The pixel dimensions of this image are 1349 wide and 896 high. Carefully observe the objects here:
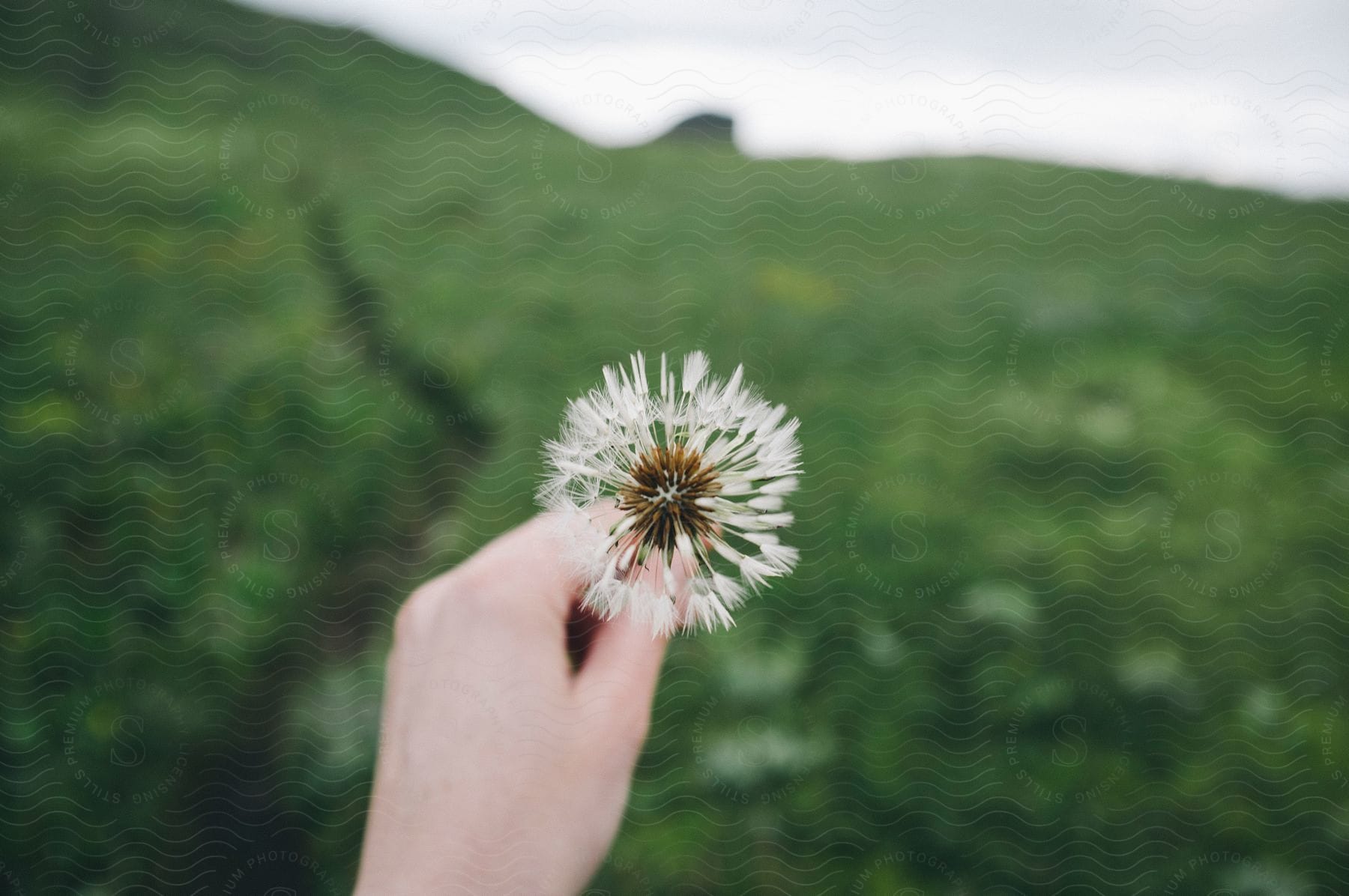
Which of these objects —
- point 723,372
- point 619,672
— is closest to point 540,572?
point 619,672

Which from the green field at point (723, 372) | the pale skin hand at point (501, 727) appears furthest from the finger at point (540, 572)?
the green field at point (723, 372)

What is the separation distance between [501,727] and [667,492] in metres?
0.27

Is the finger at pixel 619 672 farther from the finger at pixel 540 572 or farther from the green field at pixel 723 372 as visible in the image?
the green field at pixel 723 372

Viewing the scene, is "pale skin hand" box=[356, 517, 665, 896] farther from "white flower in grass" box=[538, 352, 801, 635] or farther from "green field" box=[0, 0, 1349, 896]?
"green field" box=[0, 0, 1349, 896]

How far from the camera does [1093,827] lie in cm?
108

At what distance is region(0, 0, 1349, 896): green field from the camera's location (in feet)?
3.56

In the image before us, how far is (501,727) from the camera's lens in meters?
0.86

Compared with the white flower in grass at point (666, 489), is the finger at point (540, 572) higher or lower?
lower

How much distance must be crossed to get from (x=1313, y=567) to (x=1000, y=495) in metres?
0.42

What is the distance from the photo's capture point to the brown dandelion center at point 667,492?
2.87 ft

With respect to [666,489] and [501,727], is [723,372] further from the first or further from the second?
[501,727]

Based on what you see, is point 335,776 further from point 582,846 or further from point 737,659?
point 737,659

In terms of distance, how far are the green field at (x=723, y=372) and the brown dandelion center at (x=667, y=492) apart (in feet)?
0.92

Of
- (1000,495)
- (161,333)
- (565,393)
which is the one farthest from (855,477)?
(161,333)
